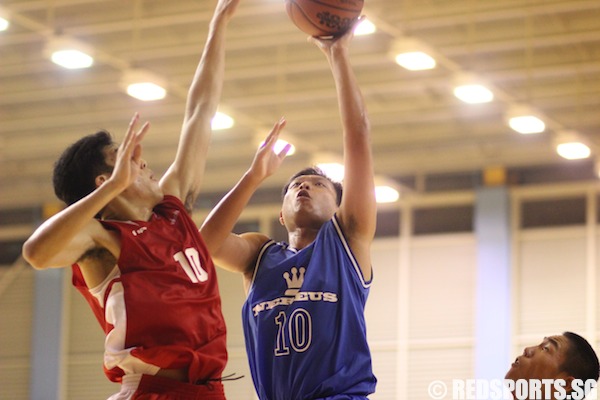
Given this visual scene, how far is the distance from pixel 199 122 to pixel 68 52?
21.1ft

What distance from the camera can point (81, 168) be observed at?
4.18 meters

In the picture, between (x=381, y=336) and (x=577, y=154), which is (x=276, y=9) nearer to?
(x=577, y=154)

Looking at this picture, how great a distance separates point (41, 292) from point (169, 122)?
3898mm

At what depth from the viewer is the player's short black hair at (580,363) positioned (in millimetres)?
4523

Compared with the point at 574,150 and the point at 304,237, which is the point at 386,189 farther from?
the point at 304,237

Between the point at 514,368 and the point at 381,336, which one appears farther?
the point at 381,336

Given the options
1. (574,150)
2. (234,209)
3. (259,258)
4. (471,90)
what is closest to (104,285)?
(234,209)

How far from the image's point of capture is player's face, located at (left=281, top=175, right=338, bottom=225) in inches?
186

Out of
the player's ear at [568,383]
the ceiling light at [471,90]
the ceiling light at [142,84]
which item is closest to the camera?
the player's ear at [568,383]

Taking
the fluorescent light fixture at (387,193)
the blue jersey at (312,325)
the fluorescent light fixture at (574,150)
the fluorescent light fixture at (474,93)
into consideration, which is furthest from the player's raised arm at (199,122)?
the fluorescent light fixture at (387,193)

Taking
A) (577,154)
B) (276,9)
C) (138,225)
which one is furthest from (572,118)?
(138,225)

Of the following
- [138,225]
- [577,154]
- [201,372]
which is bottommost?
[201,372]

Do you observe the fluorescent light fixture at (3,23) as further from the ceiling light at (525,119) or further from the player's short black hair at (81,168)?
the player's short black hair at (81,168)

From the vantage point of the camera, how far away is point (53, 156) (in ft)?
50.5
